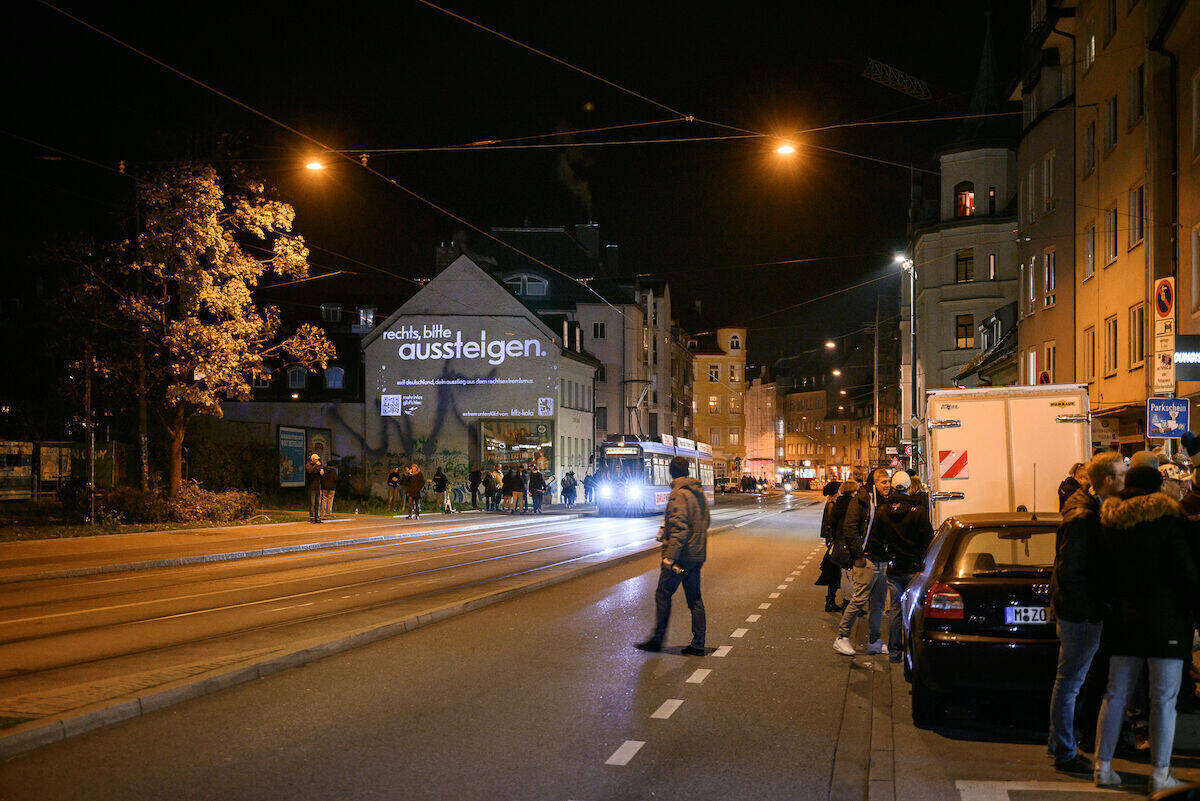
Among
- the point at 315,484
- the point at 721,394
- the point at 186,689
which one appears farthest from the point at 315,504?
the point at 721,394

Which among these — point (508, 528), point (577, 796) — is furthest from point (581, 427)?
point (577, 796)

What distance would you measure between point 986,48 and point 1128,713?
5023 centimetres

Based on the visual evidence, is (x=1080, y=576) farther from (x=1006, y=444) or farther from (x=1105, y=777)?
(x=1006, y=444)

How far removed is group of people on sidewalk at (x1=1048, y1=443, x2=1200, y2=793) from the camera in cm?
571

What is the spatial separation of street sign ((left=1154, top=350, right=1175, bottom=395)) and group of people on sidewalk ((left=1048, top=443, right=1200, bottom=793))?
8.76 meters

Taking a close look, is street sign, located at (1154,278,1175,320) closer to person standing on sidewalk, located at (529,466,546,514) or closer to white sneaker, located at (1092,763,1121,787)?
white sneaker, located at (1092,763,1121,787)

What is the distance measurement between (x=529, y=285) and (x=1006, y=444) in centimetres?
5577

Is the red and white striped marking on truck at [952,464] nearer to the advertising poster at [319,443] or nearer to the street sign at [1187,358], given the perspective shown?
the street sign at [1187,358]

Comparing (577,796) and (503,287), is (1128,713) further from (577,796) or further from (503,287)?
(503,287)

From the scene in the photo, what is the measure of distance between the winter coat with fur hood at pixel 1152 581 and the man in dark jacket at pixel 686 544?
190 inches

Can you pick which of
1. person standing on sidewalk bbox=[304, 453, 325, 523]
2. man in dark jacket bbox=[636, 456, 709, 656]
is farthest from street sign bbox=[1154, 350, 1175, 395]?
person standing on sidewalk bbox=[304, 453, 325, 523]

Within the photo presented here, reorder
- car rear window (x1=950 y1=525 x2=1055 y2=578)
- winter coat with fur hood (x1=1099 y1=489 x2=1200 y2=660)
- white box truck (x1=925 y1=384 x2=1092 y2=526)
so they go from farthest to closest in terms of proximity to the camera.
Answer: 1. white box truck (x1=925 y1=384 x2=1092 y2=526)
2. car rear window (x1=950 y1=525 x2=1055 y2=578)
3. winter coat with fur hood (x1=1099 y1=489 x2=1200 y2=660)

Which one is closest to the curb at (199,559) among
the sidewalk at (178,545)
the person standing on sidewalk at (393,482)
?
the sidewalk at (178,545)

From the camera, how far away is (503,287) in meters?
55.7
